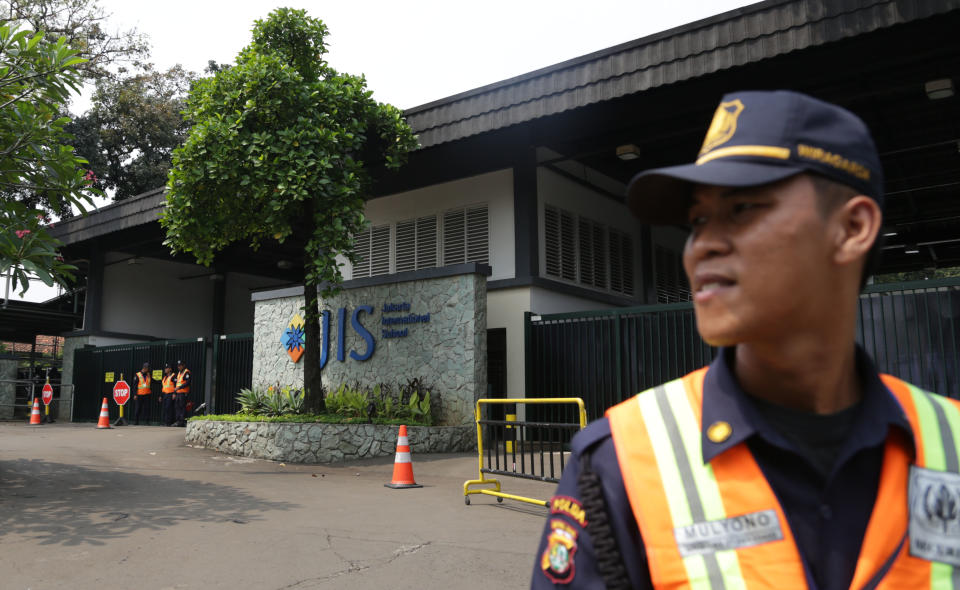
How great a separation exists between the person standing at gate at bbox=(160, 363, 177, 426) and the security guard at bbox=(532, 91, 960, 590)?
21225 millimetres

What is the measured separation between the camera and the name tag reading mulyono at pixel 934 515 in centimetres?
107

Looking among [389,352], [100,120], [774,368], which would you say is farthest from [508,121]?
[100,120]

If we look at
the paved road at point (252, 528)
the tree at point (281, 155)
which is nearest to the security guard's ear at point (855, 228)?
the paved road at point (252, 528)

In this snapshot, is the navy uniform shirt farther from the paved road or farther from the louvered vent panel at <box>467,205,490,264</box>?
the louvered vent panel at <box>467,205,490,264</box>

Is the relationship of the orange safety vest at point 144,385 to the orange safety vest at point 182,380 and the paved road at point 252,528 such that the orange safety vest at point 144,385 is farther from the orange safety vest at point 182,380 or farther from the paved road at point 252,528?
the paved road at point 252,528

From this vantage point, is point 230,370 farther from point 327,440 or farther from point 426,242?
point 327,440

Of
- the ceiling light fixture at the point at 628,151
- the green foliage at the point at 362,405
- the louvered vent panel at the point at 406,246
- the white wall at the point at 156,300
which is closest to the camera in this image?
the green foliage at the point at 362,405

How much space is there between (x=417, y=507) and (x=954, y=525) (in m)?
7.31

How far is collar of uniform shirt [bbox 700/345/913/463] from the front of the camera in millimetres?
1122

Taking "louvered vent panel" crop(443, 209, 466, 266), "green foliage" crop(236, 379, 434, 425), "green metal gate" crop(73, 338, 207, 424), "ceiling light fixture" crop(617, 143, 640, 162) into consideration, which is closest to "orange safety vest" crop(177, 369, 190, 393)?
"green metal gate" crop(73, 338, 207, 424)

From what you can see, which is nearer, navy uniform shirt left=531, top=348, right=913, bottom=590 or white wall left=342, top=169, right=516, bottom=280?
navy uniform shirt left=531, top=348, right=913, bottom=590

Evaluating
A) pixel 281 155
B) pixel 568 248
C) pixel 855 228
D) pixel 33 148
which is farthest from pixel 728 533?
pixel 568 248

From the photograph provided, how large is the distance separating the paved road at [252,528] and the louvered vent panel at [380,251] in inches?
254

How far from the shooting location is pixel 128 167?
103 ft
